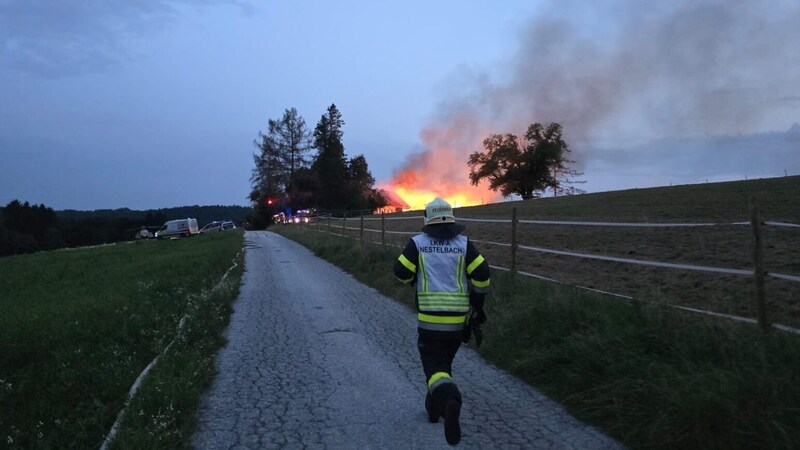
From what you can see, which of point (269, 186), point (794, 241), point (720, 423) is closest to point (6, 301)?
point (720, 423)

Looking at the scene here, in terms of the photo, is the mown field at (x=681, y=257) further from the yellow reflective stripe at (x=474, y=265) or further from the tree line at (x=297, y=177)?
the tree line at (x=297, y=177)

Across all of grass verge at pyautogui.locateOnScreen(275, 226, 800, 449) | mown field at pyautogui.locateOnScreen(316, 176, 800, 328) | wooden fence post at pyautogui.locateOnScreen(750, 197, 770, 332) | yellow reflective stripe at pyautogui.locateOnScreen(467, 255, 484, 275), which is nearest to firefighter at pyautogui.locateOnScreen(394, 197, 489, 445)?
yellow reflective stripe at pyautogui.locateOnScreen(467, 255, 484, 275)

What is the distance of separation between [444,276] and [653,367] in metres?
2.00

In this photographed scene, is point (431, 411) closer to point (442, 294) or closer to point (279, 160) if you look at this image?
point (442, 294)

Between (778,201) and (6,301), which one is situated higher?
(778,201)

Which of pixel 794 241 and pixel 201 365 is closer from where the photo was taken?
pixel 201 365

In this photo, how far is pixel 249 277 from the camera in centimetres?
1570

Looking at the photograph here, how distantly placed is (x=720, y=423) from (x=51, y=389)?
6271mm

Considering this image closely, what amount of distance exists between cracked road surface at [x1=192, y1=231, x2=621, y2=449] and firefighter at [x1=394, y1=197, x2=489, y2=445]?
1.81ft

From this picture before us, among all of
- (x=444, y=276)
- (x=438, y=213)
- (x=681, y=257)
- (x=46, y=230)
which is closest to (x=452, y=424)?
(x=444, y=276)

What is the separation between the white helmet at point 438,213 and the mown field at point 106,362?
2.59 meters

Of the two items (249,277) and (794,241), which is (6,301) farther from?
(794,241)

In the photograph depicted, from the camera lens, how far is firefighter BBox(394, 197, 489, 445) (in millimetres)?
4492

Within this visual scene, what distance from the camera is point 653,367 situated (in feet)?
15.8
